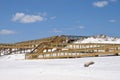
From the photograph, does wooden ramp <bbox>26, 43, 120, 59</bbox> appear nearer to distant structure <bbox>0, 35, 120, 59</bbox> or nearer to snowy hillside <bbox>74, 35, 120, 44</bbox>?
distant structure <bbox>0, 35, 120, 59</bbox>

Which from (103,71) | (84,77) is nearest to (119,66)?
(103,71)

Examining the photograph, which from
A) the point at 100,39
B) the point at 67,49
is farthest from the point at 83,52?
the point at 100,39

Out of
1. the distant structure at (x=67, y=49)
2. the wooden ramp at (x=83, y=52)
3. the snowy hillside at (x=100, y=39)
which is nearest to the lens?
the wooden ramp at (x=83, y=52)

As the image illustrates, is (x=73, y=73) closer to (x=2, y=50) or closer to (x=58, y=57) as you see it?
(x=58, y=57)

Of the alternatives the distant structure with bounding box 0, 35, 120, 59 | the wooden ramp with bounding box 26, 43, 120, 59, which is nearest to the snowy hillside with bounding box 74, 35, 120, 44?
the distant structure with bounding box 0, 35, 120, 59

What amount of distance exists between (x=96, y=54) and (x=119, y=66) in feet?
24.9

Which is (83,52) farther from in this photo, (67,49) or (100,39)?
(100,39)

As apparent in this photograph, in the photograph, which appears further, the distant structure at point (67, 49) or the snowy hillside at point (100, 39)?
the snowy hillside at point (100, 39)

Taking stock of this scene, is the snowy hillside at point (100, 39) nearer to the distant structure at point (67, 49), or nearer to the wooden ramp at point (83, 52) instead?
the distant structure at point (67, 49)

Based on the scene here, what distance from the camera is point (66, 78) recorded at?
1523cm

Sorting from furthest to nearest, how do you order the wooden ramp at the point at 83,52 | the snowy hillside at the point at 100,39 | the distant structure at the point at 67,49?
the snowy hillside at the point at 100,39, the distant structure at the point at 67,49, the wooden ramp at the point at 83,52

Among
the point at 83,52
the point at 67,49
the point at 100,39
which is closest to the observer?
the point at 83,52

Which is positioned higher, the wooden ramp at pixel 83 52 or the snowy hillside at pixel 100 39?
the snowy hillside at pixel 100 39

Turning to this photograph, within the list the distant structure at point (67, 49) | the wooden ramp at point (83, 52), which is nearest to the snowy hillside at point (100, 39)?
the distant structure at point (67, 49)
